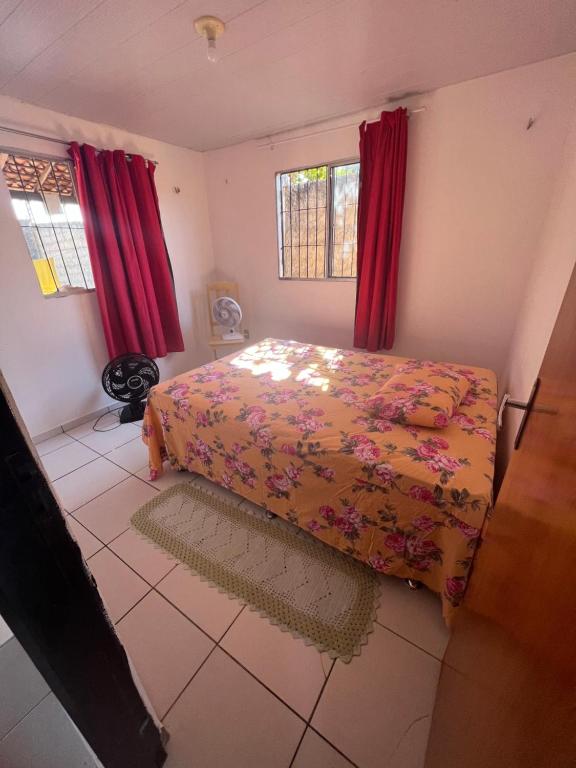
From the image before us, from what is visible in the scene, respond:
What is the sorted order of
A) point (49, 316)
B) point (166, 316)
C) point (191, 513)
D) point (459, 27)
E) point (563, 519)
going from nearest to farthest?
point (563, 519) → point (459, 27) → point (191, 513) → point (49, 316) → point (166, 316)

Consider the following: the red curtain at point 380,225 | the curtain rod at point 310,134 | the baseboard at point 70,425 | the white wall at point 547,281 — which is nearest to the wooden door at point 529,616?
the white wall at point 547,281

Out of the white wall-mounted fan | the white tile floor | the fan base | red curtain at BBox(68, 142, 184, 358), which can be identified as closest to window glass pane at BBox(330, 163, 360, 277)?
the white wall-mounted fan

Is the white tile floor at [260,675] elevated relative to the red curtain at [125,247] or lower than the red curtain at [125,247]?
lower

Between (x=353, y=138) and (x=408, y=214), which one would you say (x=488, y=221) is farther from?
(x=353, y=138)

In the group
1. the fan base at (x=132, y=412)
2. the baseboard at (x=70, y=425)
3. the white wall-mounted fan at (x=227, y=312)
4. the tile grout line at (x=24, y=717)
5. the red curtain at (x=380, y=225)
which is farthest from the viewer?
the white wall-mounted fan at (x=227, y=312)

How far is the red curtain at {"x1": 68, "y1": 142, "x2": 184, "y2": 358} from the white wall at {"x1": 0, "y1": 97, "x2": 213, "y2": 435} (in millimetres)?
163

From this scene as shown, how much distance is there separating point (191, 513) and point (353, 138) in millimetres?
2902

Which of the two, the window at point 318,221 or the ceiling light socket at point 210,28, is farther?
the window at point 318,221

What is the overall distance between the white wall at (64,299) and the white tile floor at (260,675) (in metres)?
1.49

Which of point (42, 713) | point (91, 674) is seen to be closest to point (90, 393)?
point (42, 713)

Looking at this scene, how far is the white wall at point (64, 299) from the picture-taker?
200 centimetres

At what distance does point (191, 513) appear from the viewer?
5.39ft

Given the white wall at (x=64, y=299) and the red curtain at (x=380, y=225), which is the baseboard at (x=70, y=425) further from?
the red curtain at (x=380, y=225)

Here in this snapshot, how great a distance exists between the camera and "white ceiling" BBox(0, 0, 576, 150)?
1.25m
